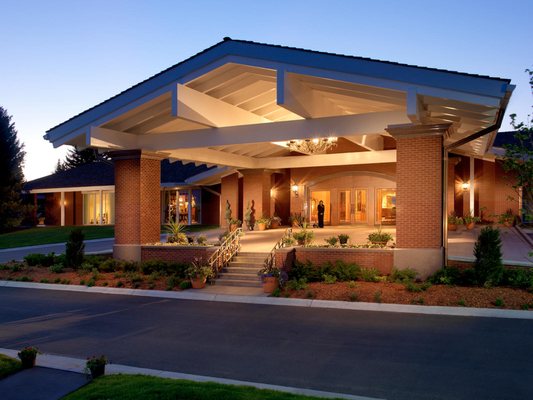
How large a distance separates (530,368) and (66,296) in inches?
448

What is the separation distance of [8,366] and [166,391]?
9.42 feet

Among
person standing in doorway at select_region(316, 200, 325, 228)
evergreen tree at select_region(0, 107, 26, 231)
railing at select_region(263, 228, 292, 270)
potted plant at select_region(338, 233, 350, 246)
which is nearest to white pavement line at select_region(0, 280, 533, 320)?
railing at select_region(263, 228, 292, 270)

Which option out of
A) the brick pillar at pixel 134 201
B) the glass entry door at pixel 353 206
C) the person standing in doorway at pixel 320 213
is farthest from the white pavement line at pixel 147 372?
the glass entry door at pixel 353 206

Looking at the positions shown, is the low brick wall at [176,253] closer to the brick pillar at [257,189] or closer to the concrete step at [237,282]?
the concrete step at [237,282]

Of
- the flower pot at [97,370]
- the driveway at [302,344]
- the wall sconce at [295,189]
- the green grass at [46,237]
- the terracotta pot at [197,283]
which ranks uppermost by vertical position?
the wall sconce at [295,189]

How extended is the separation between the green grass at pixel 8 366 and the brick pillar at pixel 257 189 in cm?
2009

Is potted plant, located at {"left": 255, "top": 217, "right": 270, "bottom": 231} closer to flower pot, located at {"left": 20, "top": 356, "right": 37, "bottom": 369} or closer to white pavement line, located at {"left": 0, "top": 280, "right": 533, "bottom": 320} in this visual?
white pavement line, located at {"left": 0, "top": 280, "right": 533, "bottom": 320}

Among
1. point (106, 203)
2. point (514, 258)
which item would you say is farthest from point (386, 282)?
point (106, 203)

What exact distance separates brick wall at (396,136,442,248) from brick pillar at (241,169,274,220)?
45.8ft

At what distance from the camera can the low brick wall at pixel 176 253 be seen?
15.7m

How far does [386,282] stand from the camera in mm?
12961

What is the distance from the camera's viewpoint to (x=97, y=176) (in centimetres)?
4031

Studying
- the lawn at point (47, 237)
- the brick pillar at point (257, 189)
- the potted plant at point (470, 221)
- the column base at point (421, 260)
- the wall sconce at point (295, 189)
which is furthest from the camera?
the wall sconce at point (295, 189)

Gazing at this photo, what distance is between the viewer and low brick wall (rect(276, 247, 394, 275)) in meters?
13.6
